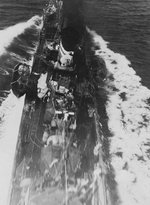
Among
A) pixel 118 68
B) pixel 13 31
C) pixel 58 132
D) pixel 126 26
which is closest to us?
pixel 58 132

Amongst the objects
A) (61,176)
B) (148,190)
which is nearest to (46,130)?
(61,176)

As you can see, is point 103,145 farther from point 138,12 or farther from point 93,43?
point 138,12

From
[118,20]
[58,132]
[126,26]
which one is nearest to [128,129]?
[58,132]

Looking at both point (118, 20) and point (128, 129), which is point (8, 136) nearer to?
point (128, 129)

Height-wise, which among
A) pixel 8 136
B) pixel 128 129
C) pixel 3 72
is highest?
pixel 3 72

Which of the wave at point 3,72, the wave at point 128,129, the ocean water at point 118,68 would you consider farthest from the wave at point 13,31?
the wave at point 128,129

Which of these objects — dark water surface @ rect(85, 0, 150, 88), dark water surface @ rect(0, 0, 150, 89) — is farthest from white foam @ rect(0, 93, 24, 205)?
dark water surface @ rect(85, 0, 150, 88)

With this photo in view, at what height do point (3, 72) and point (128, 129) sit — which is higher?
point (3, 72)

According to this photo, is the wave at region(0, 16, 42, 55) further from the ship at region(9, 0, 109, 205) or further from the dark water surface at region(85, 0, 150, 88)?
the dark water surface at region(85, 0, 150, 88)
